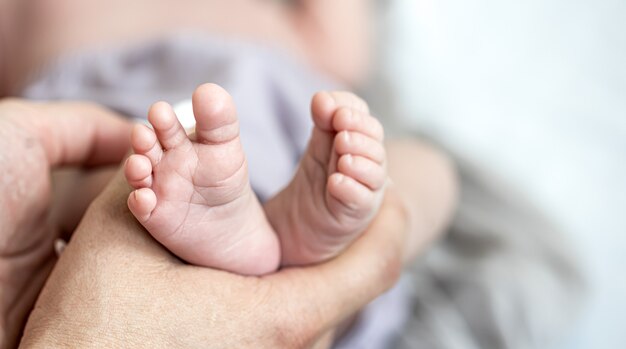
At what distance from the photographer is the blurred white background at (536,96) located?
1.05 metres

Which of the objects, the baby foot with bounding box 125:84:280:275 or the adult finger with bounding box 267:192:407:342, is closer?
the baby foot with bounding box 125:84:280:275

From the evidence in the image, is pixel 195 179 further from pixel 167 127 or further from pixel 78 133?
pixel 78 133

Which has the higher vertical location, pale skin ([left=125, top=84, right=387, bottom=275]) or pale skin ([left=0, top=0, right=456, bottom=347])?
pale skin ([left=125, top=84, right=387, bottom=275])

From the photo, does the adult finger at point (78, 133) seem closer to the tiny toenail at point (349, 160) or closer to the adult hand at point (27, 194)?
the adult hand at point (27, 194)

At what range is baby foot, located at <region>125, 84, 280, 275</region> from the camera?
1.68 ft

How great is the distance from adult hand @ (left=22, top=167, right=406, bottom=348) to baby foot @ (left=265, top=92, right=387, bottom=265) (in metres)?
0.04

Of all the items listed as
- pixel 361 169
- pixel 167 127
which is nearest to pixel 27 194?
pixel 167 127

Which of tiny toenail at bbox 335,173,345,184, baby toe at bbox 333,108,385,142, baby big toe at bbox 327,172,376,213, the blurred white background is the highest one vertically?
baby toe at bbox 333,108,385,142

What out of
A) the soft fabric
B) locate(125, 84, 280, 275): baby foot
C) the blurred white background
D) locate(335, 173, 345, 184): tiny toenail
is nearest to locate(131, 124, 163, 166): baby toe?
locate(125, 84, 280, 275): baby foot

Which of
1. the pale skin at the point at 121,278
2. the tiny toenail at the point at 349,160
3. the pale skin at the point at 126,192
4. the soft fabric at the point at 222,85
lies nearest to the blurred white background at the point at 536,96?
the pale skin at the point at 126,192

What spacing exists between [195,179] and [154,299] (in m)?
0.11

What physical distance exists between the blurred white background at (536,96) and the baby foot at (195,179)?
0.60 m

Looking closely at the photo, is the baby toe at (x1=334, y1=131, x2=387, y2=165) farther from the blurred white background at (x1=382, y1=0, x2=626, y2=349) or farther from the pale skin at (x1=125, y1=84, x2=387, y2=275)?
the blurred white background at (x1=382, y1=0, x2=626, y2=349)

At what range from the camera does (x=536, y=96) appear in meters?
1.19
